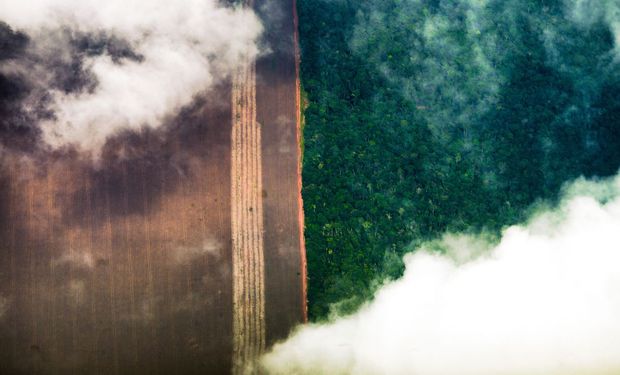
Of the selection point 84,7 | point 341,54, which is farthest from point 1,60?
point 341,54

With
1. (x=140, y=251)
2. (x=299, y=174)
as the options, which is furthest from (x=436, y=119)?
(x=140, y=251)

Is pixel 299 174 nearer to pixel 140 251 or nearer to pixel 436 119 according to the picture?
pixel 436 119

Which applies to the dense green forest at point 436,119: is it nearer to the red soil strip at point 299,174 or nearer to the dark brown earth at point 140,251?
the red soil strip at point 299,174

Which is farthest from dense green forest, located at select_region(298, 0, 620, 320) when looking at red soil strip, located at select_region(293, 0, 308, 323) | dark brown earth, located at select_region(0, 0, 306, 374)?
dark brown earth, located at select_region(0, 0, 306, 374)

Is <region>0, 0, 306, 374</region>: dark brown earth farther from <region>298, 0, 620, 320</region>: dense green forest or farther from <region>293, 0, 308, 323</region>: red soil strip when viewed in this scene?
<region>298, 0, 620, 320</region>: dense green forest

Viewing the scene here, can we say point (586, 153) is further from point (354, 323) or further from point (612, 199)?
point (354, 323)

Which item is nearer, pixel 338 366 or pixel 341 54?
pixel 338 366
